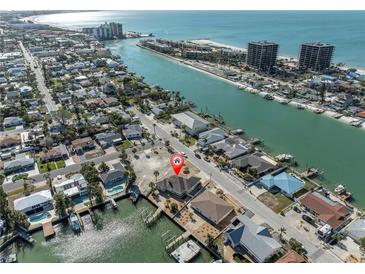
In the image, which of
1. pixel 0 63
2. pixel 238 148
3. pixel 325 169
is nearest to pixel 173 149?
pixel 238 148

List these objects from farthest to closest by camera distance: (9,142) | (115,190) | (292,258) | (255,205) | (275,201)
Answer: (9,142), (115,190), (275,201), (255,205), (292,258)

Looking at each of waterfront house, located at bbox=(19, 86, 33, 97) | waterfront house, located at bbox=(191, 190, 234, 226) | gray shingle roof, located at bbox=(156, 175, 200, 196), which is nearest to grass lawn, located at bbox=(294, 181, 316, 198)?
waterfront house, located at bbox=(191, 190, 234, 226)

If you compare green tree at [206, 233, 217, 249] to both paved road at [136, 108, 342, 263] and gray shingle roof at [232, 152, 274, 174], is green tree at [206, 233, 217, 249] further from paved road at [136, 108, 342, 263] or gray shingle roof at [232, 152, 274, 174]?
gray shingle roof at [232, 152, 274, 174]

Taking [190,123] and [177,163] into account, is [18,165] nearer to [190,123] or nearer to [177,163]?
[177,163]

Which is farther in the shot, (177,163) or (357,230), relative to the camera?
(177,163)

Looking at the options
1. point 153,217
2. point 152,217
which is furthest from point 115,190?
point 153,217

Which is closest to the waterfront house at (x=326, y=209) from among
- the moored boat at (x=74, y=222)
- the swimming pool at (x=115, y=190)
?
the swimming pool at (x=115, y=190)
